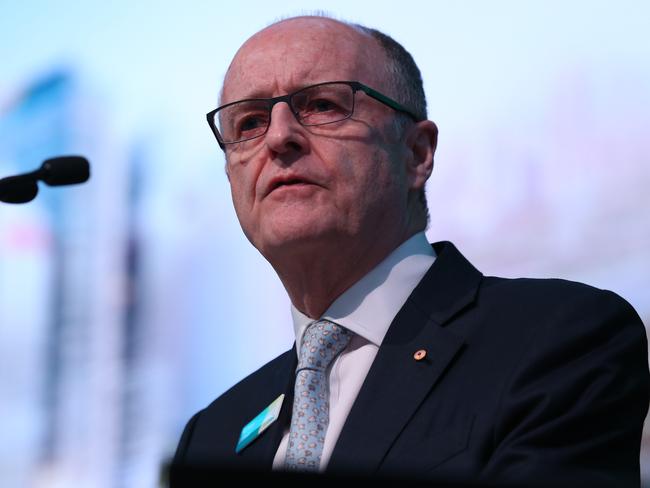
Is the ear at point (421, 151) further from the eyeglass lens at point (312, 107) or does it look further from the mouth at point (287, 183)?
the mouth at point (287, 183)

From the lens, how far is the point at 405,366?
6.26ft

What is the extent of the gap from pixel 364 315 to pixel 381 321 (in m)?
0.05

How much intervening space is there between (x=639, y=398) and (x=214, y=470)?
1047mm

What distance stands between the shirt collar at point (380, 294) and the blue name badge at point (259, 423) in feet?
0.47

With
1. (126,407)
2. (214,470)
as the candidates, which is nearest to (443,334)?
(214,470)

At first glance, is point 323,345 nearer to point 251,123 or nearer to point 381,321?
point 381,321

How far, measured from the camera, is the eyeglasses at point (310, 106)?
7.13ft

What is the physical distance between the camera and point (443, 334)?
1.96 m

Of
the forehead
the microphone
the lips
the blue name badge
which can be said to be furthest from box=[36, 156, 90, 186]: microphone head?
the blue name badge

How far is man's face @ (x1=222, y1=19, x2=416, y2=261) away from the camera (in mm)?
2105

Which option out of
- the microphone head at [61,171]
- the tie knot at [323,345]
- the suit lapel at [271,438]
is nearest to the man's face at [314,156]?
the tie knot at [323,345]

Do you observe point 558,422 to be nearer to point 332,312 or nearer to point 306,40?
point 332,312

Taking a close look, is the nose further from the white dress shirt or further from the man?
the white dress shirt

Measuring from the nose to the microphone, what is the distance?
488 mm
